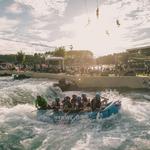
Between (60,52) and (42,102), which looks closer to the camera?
(42,102)

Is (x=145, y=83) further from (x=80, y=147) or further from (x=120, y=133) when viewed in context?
(x=80, y=147)

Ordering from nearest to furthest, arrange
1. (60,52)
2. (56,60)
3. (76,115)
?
(76,115), (56,60), (60,52)

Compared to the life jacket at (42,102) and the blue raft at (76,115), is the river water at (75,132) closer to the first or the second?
the blue raft at (76,115)

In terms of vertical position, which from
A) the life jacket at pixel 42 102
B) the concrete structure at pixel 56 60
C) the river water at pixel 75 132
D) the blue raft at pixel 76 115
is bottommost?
the river water at pixel 75 132

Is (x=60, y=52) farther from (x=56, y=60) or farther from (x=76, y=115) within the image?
(x=76, y=115)

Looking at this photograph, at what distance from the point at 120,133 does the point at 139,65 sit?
32.4m

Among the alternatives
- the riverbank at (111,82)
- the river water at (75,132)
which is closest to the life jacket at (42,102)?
the river water at (75,132)

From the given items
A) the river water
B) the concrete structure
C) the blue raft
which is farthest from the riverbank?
the blue raft

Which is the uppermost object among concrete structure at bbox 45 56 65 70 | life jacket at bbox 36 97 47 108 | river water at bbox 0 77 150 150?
concrete structure at bbox 45 56 65 70

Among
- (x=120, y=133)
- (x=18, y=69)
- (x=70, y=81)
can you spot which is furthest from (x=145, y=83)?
(x=18, y=69)

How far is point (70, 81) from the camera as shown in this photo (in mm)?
43281

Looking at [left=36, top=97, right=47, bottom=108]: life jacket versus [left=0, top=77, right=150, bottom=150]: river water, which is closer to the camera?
[left=0, top=77, right=150, bottom=150]: river water

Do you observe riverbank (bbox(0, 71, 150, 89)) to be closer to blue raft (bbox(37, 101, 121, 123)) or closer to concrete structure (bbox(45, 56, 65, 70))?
concrete structure (bbox(45, 56, 65, 70))

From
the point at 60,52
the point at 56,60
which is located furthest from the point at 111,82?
the point at 60,52
